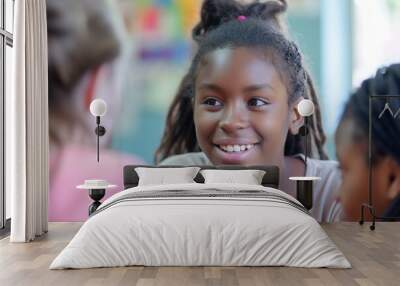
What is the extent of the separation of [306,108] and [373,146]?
1113 mm

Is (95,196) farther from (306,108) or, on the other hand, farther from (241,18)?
(241,18)

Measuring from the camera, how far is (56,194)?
25.4ft

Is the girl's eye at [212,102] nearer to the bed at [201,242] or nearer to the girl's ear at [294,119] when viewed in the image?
the girl's ear at [294,119]

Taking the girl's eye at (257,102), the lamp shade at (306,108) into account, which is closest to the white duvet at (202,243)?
the lamp shade at (306,108)

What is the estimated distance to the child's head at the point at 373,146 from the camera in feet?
25.2

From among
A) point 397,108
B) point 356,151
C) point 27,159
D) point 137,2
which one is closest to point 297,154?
point 356,151

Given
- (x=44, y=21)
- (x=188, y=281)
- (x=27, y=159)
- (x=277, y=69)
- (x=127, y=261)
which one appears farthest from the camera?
(x=277, y=69)

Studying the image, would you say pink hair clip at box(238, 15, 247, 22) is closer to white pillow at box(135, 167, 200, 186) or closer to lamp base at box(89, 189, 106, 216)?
white pillow at box(135, 167, 200, 186)

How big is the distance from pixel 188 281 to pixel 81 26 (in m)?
4.49

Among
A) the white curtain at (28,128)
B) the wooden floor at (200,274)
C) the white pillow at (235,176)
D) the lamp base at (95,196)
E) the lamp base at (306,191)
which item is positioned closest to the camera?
the wooden floor at (200,274)

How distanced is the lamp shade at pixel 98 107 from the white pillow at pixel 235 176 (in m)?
1.49

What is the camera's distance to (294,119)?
25.0 feet

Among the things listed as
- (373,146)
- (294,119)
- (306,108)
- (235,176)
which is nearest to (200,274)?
(235,176)

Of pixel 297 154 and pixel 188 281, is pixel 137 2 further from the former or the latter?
pixel 188 281
